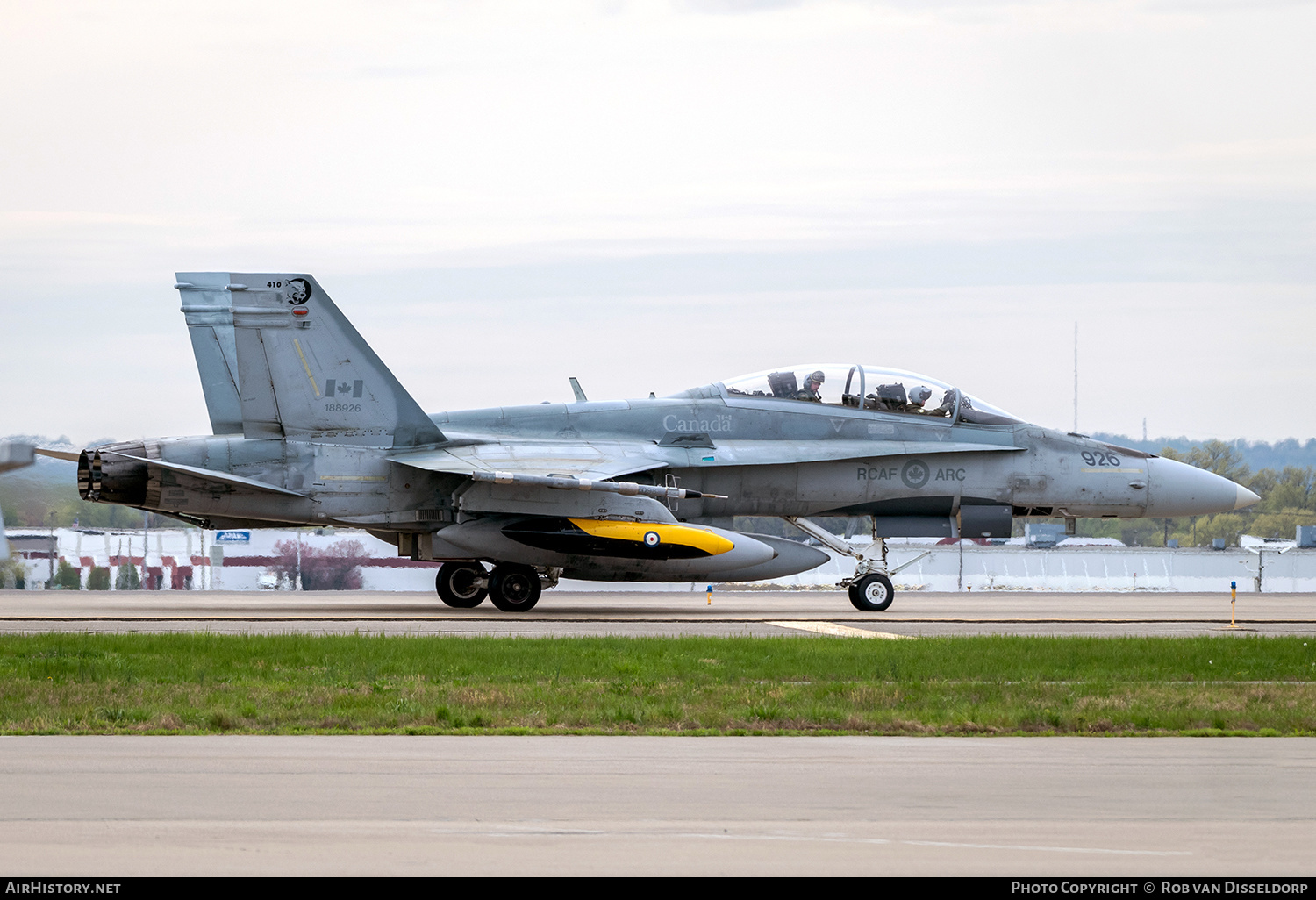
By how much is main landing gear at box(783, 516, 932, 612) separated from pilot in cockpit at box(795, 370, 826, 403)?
2.12m

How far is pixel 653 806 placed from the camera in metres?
7.60

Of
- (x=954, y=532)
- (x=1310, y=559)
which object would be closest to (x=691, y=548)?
(x=954, y=532)

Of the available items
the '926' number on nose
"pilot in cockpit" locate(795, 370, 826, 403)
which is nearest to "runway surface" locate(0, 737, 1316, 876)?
"pilot in cockpit" locate(795, 370, 826, 403)

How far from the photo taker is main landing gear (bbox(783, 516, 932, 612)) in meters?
24.7

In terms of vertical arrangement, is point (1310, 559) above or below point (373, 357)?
below

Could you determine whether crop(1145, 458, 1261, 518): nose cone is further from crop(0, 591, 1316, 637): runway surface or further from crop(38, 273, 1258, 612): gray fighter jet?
crop(0, 591, 1316, 637): runway surface

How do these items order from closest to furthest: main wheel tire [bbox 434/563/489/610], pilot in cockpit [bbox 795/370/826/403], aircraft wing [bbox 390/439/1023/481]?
1. aircraft wing [bbox 390/439/1023/481]
2. main wheel tire [bbox 434/563/489/610]
3. pilot in cockpit [bbox 795/370/826/403]

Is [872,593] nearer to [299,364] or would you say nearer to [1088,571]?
[299,364]

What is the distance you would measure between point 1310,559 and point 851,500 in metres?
27.6

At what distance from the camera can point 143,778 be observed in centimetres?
832

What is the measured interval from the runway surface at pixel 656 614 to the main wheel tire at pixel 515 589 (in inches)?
11.4

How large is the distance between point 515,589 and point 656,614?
2.36 metres

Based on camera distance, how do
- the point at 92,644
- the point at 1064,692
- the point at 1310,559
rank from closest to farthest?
1. the point at 1064,692
2. the point at 92,644
3. the point at 1310,559
